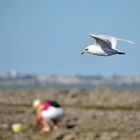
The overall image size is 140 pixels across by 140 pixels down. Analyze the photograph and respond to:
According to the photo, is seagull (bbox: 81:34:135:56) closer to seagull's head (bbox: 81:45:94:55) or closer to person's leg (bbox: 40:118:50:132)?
seagull's head (bbox: 81:45:94:55)

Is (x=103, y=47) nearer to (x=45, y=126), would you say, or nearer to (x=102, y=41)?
(x=102, y=41)

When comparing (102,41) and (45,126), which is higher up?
(102,41)

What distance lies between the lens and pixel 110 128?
28.4 meters

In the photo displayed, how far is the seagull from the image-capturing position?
10469 mm

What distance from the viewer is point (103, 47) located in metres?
10.7

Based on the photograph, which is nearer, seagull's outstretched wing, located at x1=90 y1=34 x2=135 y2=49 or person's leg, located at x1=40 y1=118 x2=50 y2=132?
seagull's outstretched wing, located at x1=90 y1=34 x2=135 y2=49

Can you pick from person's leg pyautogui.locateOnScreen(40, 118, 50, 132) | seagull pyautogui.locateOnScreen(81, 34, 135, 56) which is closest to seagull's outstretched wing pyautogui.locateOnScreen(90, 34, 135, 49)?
seagull pyautogui.locateOnScreen(81, 34, 135, 56)

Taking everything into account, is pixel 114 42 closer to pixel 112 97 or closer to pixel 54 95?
pixel 112 97

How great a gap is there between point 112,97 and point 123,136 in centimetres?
3064

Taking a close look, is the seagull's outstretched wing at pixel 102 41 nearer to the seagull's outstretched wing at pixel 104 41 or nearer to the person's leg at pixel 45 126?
the seagull's outstretched wing at pixel 104 41

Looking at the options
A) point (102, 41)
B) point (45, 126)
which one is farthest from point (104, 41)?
point (45, 126)

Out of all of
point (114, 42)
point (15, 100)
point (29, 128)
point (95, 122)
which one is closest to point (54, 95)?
point (15, 100)

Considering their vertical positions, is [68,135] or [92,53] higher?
[92,53]

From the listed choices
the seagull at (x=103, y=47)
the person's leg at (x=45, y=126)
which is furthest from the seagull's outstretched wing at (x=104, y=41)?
the person's leg at (x=45, y=126)
